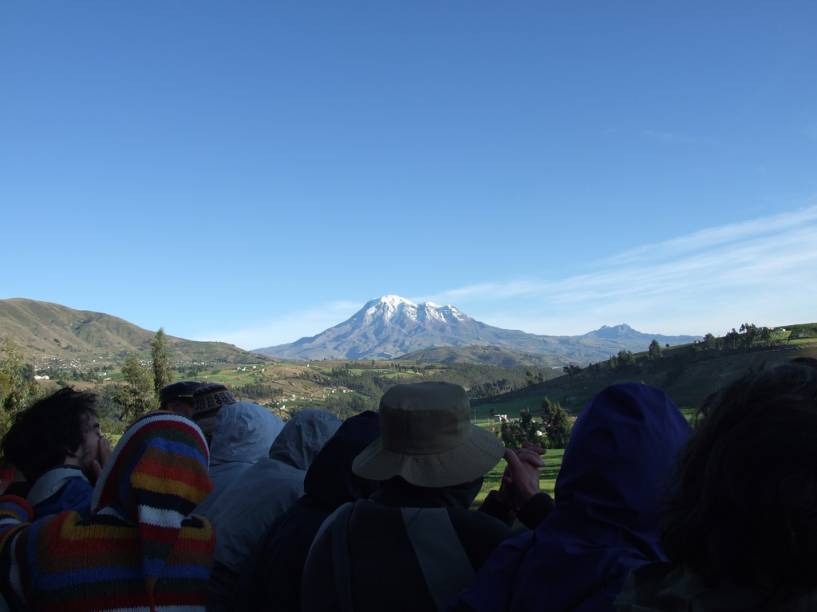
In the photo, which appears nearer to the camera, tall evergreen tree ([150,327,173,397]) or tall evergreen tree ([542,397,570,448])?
tall evergreen tree ([150,327,173,397])

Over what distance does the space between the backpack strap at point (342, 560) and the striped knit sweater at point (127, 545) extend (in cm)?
56

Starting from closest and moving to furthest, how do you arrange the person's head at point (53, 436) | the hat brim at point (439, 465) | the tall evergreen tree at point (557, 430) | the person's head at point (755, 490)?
1. the person's head at point (755, 490)
2. the hat brim at point (439, 465)
3. the person's head at point (53, 436)
4. the tall evergreen tree at point (557, 430)

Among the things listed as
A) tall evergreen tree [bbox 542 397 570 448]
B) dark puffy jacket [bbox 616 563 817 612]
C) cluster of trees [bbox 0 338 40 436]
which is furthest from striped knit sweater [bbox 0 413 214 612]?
tall evergreen tree [bbox 542 397 570 448]

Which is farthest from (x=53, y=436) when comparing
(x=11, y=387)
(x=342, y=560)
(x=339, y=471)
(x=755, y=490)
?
(x=11, y=387)

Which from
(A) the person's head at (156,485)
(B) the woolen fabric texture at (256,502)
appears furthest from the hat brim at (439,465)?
(B) the woolen fabric texture at (256,502)

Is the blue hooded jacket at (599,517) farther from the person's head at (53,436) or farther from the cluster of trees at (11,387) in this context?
the cluster of trees at (11,387)

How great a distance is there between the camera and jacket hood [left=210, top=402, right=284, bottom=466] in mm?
4809

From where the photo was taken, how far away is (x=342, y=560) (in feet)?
8.37

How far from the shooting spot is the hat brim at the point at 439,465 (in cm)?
262

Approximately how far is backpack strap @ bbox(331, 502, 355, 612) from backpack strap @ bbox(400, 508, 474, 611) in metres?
0.28

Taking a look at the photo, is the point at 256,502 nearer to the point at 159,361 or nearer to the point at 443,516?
the point at 443,516

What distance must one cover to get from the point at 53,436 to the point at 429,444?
2471mm

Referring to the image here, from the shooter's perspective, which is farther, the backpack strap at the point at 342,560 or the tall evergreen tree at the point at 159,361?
the tall evergreen tree at the point at 159,361

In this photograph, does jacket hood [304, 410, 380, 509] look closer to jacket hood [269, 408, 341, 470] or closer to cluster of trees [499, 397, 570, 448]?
jacket hood [269, 408, 341, 470]
